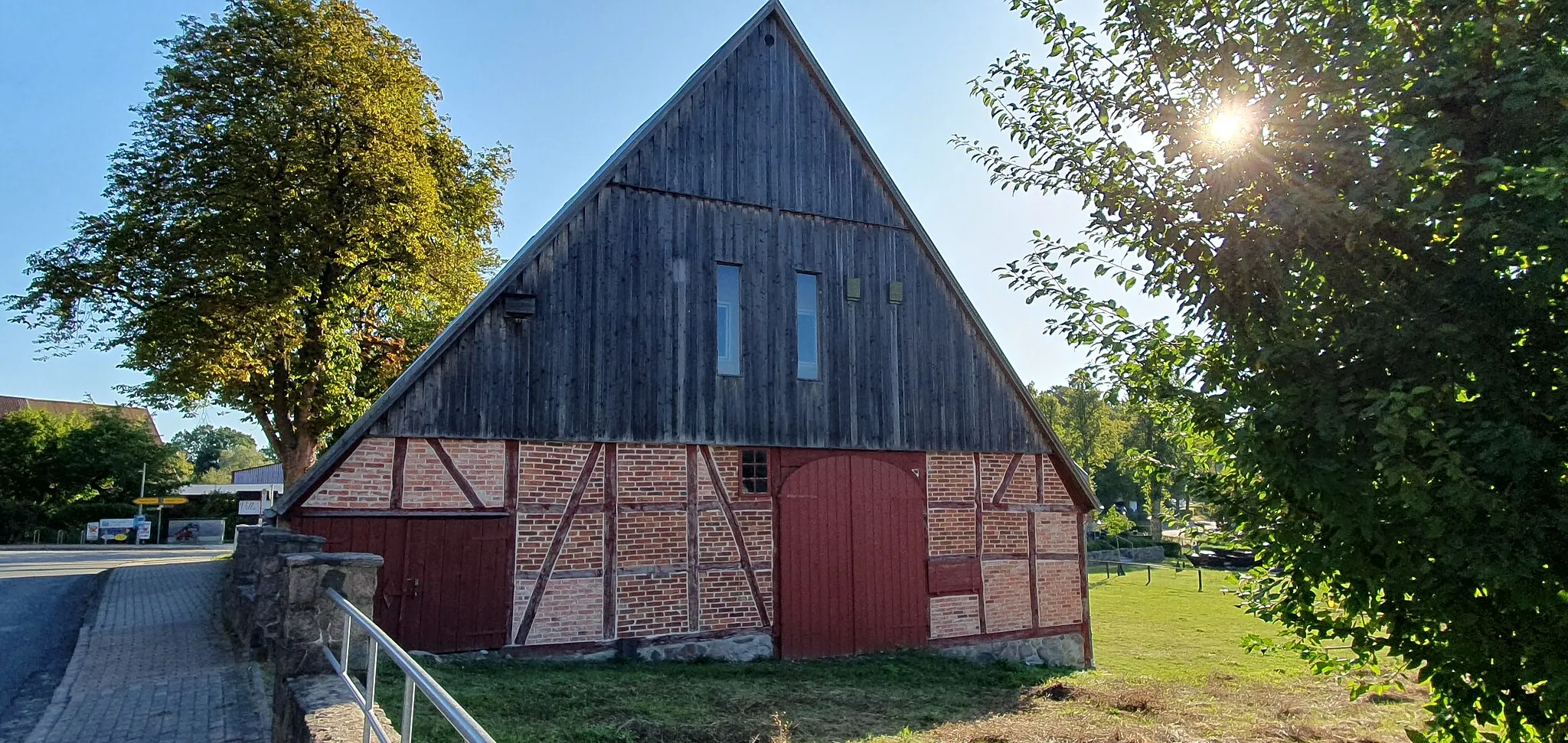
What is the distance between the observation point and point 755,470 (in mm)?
11531

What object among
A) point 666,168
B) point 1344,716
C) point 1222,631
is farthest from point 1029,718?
Answer: point 1222,631

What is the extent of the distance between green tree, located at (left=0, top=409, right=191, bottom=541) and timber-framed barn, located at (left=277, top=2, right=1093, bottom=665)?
3656 centimetres

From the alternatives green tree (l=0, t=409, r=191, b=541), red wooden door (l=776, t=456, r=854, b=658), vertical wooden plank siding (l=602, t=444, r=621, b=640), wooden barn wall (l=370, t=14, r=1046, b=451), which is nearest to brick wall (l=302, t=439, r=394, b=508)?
wooden barn wall (l=370, t=14, r=1046, b=451)

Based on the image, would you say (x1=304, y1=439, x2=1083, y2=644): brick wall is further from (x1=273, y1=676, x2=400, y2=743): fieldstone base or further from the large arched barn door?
(x1=273, y1=676, x2=400, y2=743): fieldstone base

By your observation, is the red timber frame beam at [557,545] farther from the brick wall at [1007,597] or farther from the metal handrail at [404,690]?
the brick wall at [1007,597]

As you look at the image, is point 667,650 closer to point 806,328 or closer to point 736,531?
point 736,531

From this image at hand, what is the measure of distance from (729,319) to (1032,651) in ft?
22.3

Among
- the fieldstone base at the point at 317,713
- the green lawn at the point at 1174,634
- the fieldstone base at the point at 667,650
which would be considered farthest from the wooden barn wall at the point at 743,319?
the fieldstone base at the point at 317,713

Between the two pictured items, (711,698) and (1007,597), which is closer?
(711,698)

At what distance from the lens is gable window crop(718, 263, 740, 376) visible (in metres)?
11.4

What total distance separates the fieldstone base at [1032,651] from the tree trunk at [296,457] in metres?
13.6

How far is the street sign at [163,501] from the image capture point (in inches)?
1425

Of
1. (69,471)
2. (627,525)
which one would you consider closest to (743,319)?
(627,525)

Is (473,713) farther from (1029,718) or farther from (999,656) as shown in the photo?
(999,656)
